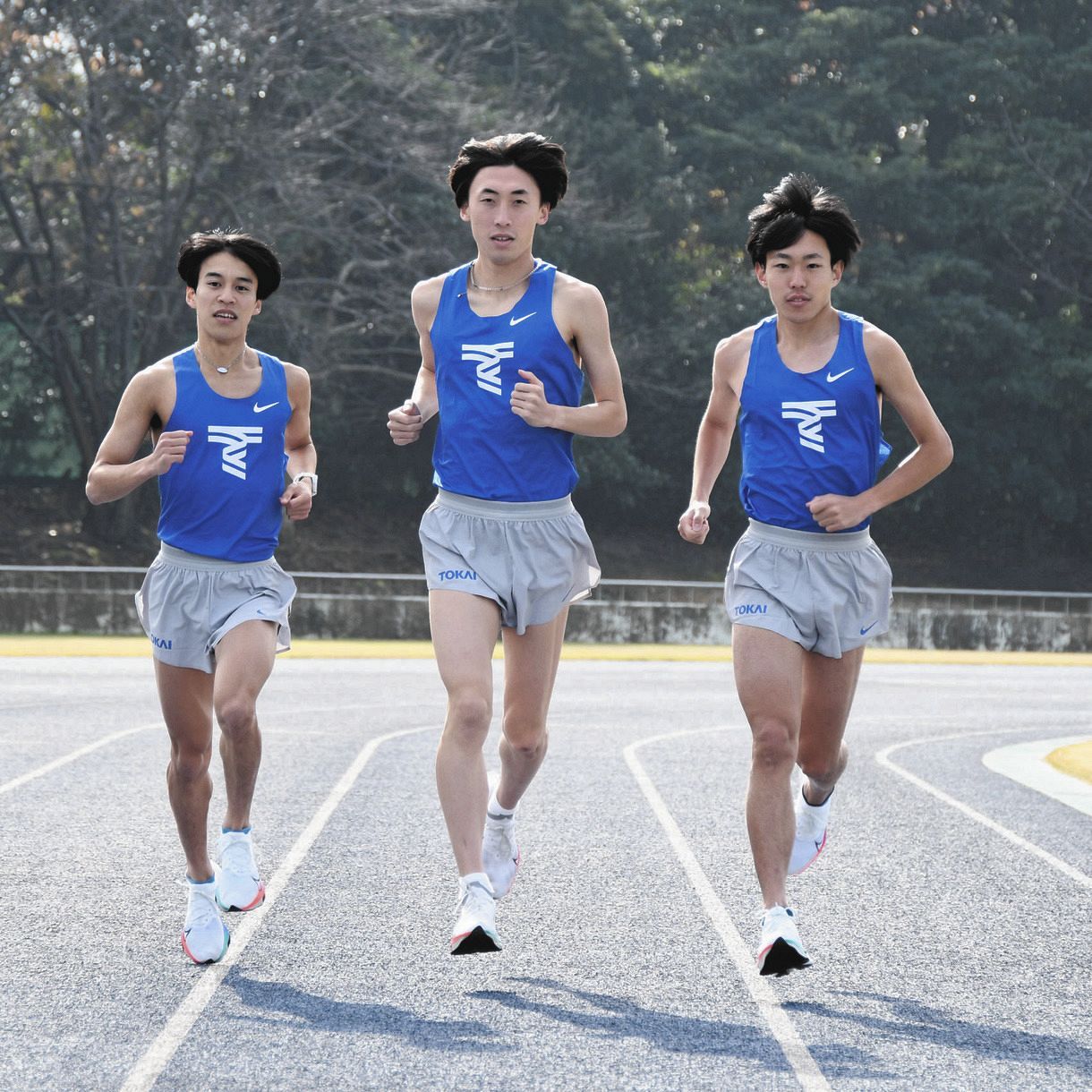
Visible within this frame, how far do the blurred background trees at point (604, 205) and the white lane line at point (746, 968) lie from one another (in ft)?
80.7

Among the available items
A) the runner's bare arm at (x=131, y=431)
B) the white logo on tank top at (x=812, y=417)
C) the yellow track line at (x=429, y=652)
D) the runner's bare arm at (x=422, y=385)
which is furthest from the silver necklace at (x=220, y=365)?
the yellow track line at (x=429, y=652)

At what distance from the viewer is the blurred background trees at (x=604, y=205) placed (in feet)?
110

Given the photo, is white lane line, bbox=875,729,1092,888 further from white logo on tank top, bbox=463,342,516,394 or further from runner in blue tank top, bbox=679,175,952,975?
white logo on tank top, bbox=463,342,516,394

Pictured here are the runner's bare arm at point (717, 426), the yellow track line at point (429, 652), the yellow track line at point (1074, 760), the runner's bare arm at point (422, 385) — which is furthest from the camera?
the yellow track line at point (429, 652)

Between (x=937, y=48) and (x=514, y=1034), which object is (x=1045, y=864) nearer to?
(x=514, y=1034)

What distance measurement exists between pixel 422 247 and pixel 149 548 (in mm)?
7900

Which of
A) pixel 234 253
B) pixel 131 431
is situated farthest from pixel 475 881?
pixel 234 253

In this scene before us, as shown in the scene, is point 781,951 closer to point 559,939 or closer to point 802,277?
point 559,939

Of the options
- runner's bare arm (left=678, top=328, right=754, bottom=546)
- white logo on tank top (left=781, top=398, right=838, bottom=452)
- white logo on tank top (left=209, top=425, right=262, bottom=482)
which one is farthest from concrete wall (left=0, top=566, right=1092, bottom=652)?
white logo on tank top (left=781, top=398, right=838, bottom=452)

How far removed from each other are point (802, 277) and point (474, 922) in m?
2.26

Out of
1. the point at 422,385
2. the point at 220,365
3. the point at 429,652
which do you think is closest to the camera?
the point at 220,365

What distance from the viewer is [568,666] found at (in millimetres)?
22344

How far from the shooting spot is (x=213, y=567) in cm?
584

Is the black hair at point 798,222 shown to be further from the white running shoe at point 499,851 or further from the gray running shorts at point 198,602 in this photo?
the white running shoe at point 499,851
